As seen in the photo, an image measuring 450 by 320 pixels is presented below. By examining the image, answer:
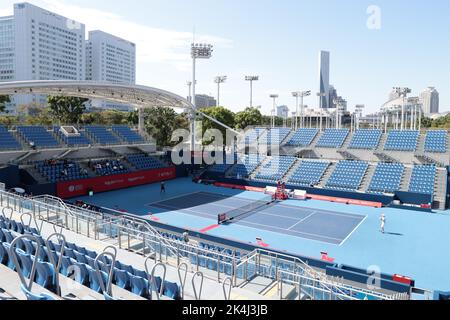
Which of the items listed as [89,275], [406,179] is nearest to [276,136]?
[406,179]

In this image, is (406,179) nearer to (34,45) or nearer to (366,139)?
(366,139)

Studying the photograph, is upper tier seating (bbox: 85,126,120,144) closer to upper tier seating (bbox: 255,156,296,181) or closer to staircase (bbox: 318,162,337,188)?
upper tier seating (bbox: 255,156,296,181)

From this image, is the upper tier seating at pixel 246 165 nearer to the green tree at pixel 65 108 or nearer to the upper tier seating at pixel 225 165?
the upper tier seating at pixel 225 165

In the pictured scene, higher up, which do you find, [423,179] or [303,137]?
[303,137]

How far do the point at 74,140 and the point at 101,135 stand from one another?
403cm

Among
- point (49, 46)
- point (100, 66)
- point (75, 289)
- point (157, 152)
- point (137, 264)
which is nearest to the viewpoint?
point (75, 289)

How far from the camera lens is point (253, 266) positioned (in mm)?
12484

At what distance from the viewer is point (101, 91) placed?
125 feet

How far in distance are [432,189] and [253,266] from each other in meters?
26.8

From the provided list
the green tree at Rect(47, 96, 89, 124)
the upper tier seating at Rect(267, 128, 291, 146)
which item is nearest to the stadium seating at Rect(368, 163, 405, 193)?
the upper tier seating at Rect(267, 128, 291, 146)

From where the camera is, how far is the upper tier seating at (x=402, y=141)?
132ft

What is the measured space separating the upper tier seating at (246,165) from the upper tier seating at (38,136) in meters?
20.2
